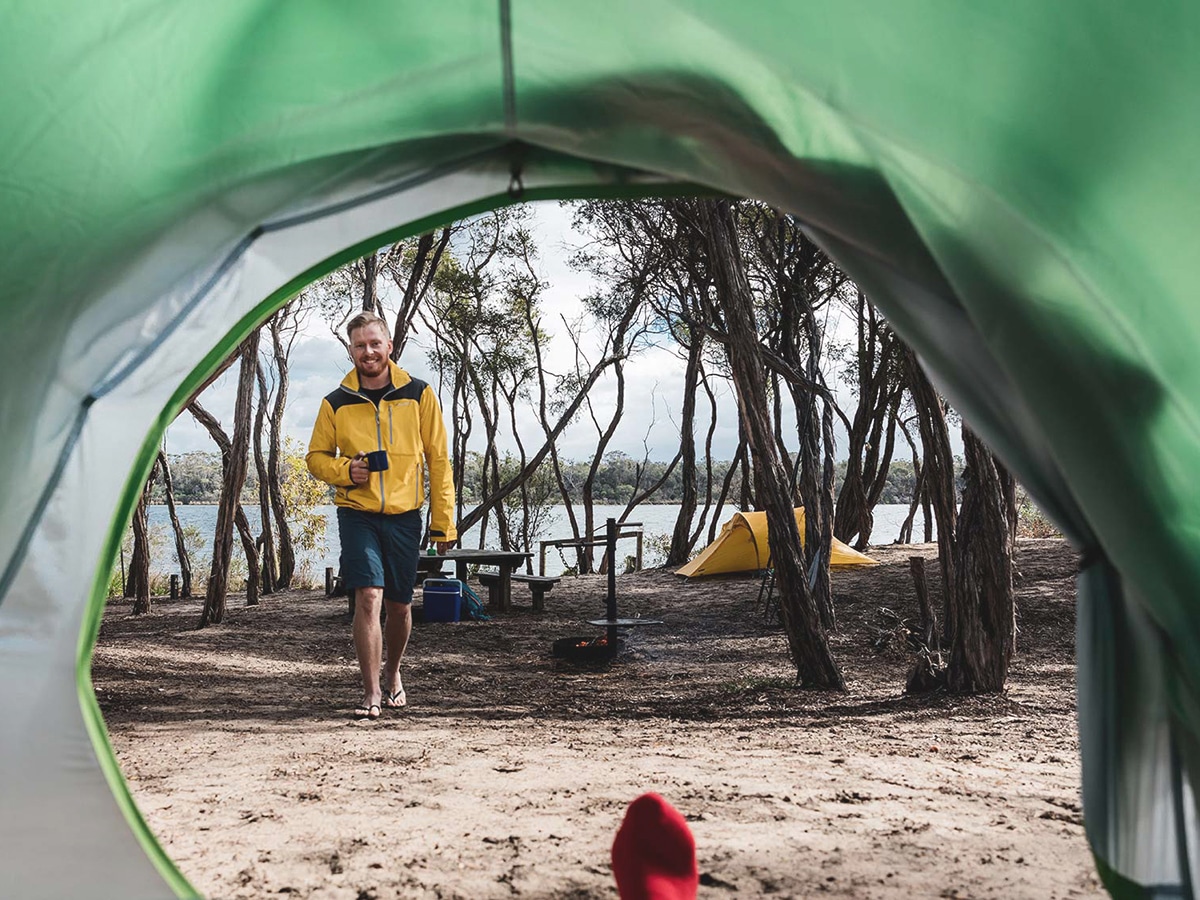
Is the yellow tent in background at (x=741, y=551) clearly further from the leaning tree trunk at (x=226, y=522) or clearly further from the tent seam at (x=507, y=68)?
the tent seam at (x=507, y=68)

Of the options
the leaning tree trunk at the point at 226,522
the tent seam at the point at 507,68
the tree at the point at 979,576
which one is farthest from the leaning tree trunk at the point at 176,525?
the tent seam at the point at 507,68

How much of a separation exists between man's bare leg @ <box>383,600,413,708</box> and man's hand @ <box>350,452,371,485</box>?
0.54m

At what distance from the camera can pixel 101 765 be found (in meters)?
1.95

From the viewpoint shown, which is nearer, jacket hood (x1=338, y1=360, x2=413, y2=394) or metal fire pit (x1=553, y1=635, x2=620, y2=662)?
jacket hood (x1=338, y1=360, x2=413, y2=394)

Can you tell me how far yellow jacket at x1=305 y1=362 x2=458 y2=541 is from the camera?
403cm

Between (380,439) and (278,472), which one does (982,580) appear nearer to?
(380,439)

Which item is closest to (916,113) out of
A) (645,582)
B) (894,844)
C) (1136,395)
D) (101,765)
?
(1136,395)

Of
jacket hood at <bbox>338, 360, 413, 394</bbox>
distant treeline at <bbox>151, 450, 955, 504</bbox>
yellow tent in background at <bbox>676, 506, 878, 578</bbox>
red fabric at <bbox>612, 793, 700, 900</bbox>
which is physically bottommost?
red fabric at <bbox>612, 793, 700, 900</bbox>

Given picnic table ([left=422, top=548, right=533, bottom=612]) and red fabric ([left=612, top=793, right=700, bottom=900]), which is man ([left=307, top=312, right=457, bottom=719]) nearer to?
red fabric ([left=612, top=793, right=700, bottom=900])

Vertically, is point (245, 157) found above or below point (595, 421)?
below

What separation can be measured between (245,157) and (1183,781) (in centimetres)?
214

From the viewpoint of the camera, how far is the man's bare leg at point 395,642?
4.14 meters

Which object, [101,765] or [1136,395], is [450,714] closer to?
[101,765]

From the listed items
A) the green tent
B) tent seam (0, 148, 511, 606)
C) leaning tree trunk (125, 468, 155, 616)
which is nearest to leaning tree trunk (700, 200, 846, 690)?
the green tent
